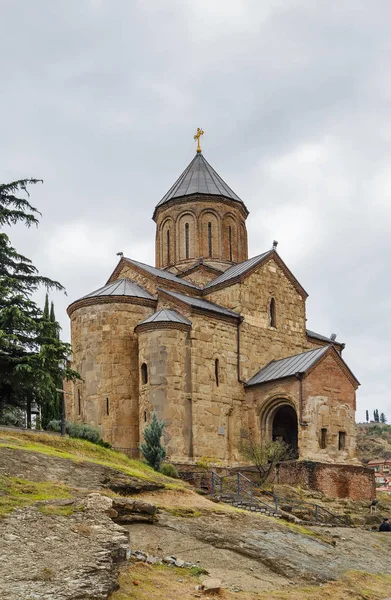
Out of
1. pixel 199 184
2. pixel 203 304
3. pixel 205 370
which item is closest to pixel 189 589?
pixel 205 370

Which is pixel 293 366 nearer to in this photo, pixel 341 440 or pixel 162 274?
pixel 341 440

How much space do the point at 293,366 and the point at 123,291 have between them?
8.28 m

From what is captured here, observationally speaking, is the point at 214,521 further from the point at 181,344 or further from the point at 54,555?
the point at 181,344

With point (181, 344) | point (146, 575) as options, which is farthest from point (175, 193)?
point (146, 575)

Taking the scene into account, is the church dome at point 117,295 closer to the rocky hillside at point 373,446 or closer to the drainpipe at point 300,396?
the drainpipe at point 300,396

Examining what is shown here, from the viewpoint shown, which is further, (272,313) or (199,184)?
(199,184)

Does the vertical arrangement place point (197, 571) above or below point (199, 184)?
below

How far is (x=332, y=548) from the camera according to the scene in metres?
20.8

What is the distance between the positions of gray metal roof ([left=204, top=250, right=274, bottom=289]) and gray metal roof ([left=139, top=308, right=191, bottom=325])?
14.8 ft

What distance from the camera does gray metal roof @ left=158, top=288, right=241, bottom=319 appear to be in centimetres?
3444

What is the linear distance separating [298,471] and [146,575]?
57.1ft

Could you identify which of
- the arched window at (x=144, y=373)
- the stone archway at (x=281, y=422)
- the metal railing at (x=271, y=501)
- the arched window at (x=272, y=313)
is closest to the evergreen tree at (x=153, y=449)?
the metal railing at (x=271, y=501)

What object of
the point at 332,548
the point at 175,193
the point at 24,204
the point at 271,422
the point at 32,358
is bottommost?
the point at 332,548

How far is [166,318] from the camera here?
32969mm
